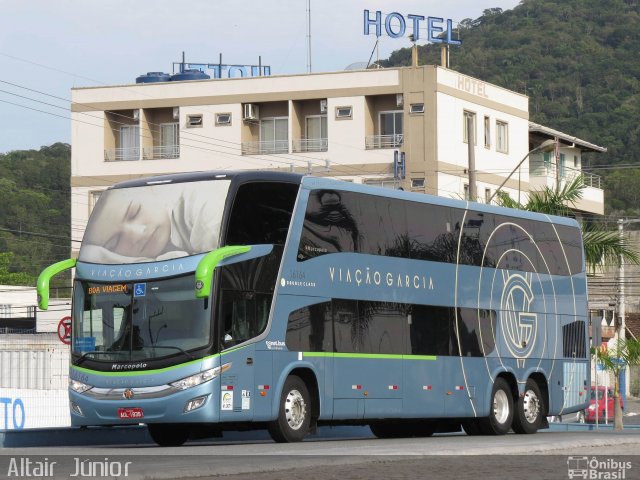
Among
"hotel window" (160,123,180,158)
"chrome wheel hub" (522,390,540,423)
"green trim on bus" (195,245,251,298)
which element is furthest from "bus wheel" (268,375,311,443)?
"hotel window" (160,123,180,158)

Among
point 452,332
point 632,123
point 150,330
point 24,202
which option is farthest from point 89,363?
point 632,123

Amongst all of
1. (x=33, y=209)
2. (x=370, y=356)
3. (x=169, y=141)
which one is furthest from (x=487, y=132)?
(x=33, y=209)

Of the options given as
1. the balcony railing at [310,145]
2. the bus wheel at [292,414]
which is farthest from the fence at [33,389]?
the balcony railing at [310,145]

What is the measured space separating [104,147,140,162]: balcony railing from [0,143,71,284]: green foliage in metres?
41.9

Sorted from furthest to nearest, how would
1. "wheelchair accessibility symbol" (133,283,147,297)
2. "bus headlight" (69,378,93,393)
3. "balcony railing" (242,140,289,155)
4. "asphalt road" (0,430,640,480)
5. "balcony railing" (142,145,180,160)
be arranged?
"balcony railing" (142,145,180,160) → "balcony railing" (242,140,289,155) → "bus headlight" (69,378,93,393) → "wheelchair accessibility symbol" (133,283,147,297) → "asphalt road" (0,430,640,480)

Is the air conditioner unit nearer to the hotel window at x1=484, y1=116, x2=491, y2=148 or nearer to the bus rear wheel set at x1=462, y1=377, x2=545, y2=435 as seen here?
the hotel window at x1=484, y1=116, x2=491, y2=148

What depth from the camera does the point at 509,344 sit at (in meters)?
28.8

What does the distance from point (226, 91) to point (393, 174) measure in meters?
9.16

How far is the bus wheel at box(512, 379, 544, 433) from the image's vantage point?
95.3 feet

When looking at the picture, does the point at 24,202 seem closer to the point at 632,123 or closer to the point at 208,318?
the point at 632,123

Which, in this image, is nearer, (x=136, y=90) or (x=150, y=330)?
(x=150, y=330)

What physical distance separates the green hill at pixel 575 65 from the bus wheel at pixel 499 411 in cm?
8882

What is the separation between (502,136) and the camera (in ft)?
231

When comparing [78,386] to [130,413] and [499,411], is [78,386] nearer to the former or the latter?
[130,413]
